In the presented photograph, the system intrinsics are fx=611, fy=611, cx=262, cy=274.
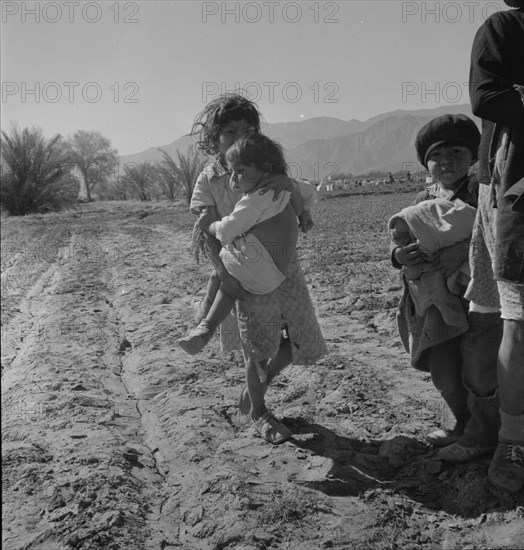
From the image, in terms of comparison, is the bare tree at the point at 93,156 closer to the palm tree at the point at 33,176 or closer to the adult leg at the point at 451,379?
the palm tree at the point at 33,176

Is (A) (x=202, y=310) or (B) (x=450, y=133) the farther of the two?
(A) (x=202, y=310)

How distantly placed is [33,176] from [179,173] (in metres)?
6.11

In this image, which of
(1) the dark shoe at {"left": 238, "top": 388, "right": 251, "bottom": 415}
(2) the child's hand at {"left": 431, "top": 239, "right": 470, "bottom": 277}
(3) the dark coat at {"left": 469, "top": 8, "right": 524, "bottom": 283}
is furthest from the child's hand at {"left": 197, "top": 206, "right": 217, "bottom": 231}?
(3) the dark coat at {"left": 469, "top": 8, "right": 524, "bottom": 283}

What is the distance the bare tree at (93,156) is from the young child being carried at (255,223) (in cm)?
4818

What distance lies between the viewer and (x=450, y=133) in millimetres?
2217

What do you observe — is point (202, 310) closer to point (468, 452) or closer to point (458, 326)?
point (458, 326)

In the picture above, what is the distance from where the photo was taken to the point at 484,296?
6.91 feet

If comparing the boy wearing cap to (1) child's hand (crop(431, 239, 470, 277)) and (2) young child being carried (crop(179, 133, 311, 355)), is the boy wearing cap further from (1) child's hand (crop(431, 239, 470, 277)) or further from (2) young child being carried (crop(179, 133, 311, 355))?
(2) young child being carried (crop(179, 133, 311, 355))

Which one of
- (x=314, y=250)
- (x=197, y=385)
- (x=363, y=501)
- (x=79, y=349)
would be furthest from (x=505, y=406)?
(x=314, y=250)

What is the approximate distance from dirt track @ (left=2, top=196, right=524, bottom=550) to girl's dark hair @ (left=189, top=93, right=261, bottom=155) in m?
1.35

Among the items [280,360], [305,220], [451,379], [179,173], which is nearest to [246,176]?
[305,220]

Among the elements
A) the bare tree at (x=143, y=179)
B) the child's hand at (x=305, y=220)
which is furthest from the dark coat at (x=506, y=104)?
the bare tree at (x=143, y=179)

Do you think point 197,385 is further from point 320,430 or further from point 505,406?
point 505,406

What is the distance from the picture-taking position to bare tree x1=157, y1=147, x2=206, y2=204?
83.2ft
